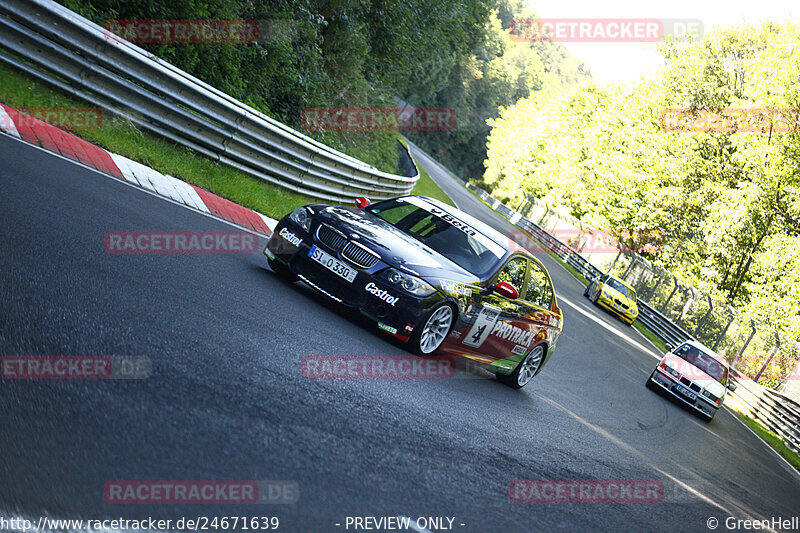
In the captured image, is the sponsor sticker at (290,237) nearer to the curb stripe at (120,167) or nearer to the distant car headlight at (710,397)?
the curb stripe at (120,167)

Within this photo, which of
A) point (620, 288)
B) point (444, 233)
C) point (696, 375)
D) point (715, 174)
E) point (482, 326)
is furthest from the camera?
point (715, 174)

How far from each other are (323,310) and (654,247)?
4080 cm

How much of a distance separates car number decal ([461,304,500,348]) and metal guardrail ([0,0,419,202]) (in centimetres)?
603

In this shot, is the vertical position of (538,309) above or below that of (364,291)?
above

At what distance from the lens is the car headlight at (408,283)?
7508mm

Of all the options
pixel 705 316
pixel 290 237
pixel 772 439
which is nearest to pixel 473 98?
pixel 705 316

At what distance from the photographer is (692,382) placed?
1661 centimetres

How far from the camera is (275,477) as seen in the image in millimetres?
3773

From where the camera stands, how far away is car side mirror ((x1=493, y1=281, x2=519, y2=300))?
851 cm

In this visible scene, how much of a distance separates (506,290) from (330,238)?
210cm

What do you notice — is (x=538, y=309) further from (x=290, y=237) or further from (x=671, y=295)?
(x=671, y=295)

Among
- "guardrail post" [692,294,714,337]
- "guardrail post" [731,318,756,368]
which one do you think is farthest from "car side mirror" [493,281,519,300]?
"guardrail post" [692,294,714,337]

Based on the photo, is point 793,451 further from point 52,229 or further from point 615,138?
point 615,138

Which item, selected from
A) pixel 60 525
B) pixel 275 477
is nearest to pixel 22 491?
pixel 60 525
